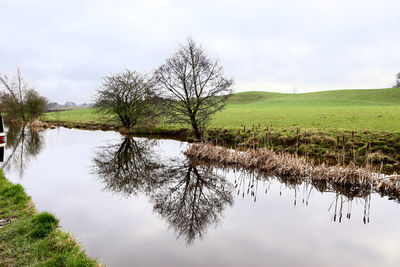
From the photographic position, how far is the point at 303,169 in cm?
1195

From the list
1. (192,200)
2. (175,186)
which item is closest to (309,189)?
(192,200)

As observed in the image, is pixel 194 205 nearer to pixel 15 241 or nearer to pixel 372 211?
pixel 15 241

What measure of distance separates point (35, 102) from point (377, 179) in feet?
162

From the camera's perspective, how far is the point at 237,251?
19.8 ft

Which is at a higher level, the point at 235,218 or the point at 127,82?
the point at 127,82

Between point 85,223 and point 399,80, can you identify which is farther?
point 399,80

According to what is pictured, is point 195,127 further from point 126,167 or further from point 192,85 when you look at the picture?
point 126,167

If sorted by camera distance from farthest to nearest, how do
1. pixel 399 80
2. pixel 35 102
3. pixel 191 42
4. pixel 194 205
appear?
pixel 399 80 < pixel 35 102 < pixel 191 42 < pixel 194 205

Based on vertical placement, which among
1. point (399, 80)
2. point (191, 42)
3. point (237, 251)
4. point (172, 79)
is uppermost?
point (399, 80)

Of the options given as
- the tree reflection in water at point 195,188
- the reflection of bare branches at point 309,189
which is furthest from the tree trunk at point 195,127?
the reflection of bare branches at point 309,189

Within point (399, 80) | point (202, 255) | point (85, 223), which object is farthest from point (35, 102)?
point (399, 80)

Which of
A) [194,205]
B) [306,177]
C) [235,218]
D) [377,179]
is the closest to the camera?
[235,218]

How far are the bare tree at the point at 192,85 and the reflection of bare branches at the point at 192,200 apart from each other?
29.2 ft

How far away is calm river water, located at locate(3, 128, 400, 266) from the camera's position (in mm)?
5902
